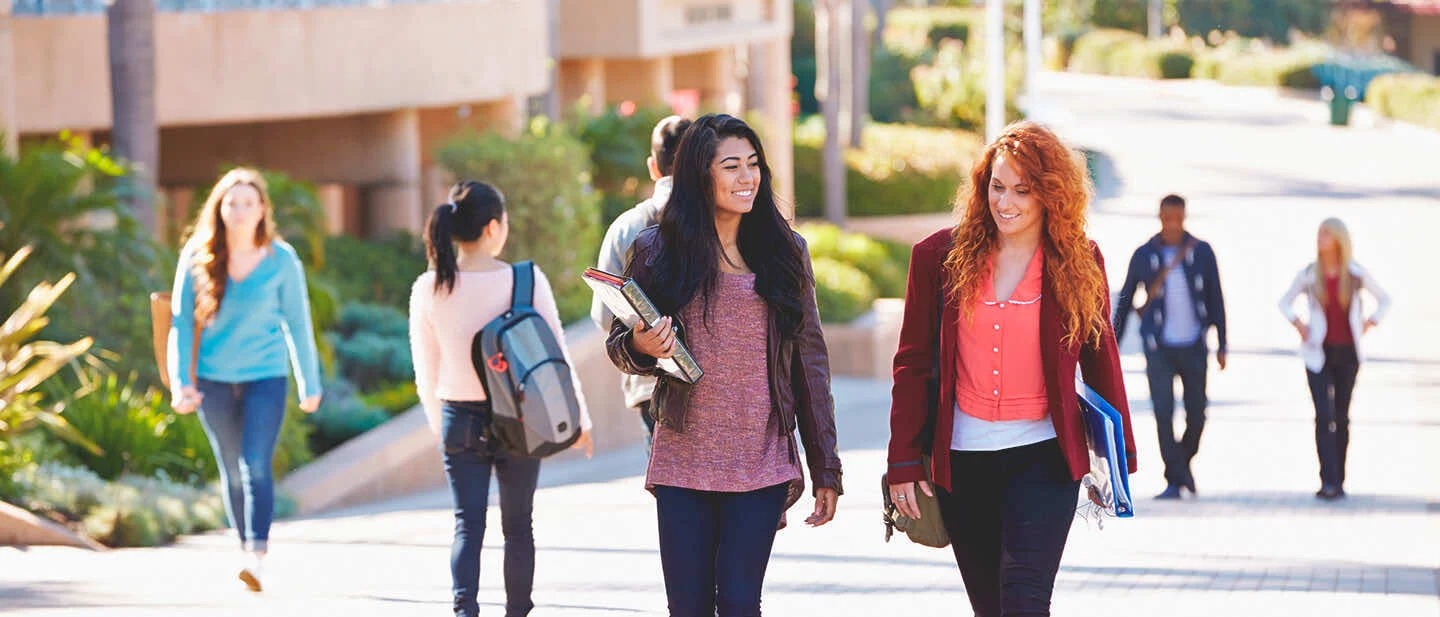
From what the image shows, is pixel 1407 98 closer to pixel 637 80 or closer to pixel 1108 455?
pixel 637 80

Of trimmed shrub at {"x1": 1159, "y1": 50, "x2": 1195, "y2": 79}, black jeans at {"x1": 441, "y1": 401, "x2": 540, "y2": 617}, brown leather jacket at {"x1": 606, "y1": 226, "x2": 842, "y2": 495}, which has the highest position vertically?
trimmed shrub at {"x1": 1159, "y1": 50, "x2": 1195, "y2": 79}

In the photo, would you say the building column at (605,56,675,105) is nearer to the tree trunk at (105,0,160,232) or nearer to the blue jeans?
the tree trunk at (105,0,160,232)

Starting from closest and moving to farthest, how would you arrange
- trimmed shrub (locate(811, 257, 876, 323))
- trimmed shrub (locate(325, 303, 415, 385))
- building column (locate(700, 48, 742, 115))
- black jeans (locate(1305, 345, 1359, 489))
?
black jeans (locate(1305, 345, 1359, 489)) → trimmed shrub (locate(325, 303, 415, 385)) → trimmed shrub (locate(811, 257, 876, 323)) → building column (locate(700, 48, 742, 115))

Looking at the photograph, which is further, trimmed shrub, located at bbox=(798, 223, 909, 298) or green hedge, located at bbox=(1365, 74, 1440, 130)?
green hedge, located at bbox=(1365, 74, 1440, 130)

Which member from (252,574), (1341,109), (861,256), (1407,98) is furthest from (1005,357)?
(1407,98)

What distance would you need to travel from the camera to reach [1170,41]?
7319 cm

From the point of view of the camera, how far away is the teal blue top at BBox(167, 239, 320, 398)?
765 centimetres

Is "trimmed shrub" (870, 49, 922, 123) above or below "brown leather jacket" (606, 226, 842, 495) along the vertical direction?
above

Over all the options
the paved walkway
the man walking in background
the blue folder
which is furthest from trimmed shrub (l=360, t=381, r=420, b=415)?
the blue folder

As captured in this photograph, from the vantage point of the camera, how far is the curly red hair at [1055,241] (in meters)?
5.11

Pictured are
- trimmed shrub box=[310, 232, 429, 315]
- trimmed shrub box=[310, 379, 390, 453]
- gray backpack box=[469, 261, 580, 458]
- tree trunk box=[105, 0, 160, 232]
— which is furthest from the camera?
trimmed shrub box=[310, 232, 429, 315]

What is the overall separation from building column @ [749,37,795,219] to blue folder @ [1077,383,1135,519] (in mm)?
25856

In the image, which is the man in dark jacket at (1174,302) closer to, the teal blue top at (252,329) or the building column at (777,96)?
the teal blue top at (252,329)

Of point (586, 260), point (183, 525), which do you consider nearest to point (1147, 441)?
point (586, 260)
